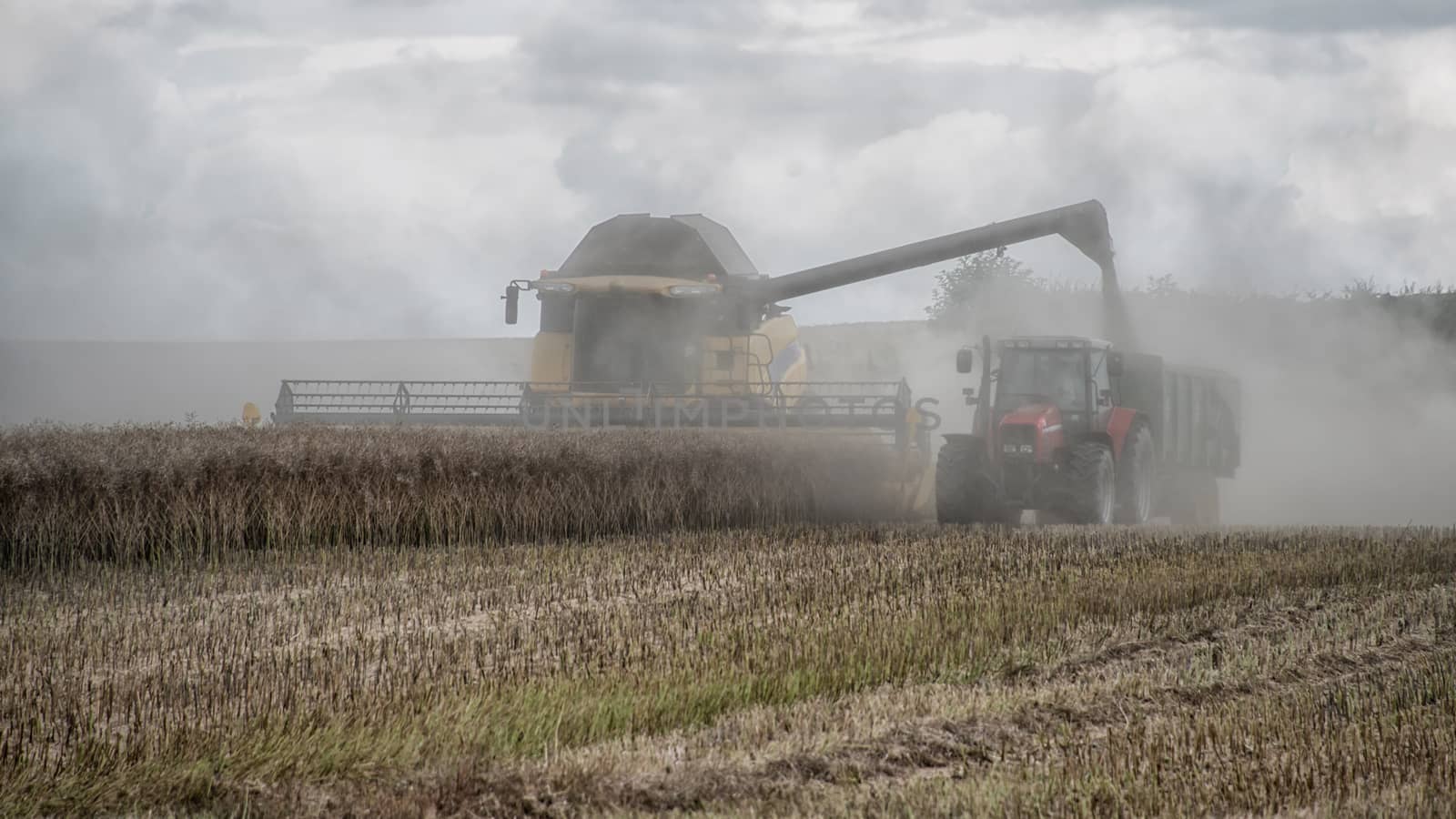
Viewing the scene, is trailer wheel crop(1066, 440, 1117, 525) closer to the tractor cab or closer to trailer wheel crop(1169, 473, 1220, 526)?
the tractor cab

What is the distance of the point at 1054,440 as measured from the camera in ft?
43.8

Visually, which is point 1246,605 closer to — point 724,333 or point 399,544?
point 399,544

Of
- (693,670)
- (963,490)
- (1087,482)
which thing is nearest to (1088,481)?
(1087,482)

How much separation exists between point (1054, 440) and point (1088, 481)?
19.7 inches

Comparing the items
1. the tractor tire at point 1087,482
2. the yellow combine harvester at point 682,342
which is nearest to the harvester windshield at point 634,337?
the yellow combine harvester at point 682,342

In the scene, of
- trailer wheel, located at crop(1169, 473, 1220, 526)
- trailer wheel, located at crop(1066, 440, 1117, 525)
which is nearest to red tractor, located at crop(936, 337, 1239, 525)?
trailer wheel, located at crop(1066, 440, 1117, 525)

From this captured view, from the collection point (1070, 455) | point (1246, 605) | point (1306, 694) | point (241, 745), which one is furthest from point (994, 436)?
point (241, 745)

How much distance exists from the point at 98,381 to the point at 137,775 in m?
49.0

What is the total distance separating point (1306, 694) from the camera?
5711mm

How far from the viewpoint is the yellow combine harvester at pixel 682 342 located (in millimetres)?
15297

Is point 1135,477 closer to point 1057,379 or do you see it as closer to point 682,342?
point 1057,379

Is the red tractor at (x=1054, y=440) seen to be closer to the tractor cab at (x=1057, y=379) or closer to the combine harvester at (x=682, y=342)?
the tractor cab at (x=1057, y=379)

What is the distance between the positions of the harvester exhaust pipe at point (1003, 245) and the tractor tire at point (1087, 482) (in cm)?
415

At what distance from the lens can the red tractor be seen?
13188mm
